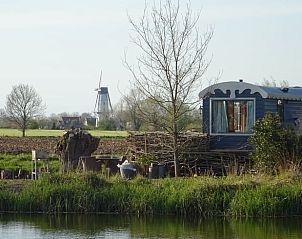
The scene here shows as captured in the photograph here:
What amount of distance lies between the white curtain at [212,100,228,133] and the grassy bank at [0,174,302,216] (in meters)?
4.96

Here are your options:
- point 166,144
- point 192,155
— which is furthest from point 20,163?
point 192,155

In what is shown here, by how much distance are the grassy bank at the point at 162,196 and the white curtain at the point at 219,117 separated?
496 centimetres

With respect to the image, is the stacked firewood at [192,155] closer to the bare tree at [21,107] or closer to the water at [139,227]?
the water at [139,227]

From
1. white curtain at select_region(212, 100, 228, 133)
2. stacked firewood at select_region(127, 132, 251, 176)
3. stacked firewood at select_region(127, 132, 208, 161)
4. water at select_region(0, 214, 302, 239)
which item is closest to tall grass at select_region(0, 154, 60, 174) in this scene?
stacked firewood at select_region(127, 132, 208, 161)

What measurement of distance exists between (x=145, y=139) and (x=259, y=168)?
470 centimetres

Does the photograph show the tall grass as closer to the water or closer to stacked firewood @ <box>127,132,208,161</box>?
stacked firewood @ <box>127,132,208,161</box>

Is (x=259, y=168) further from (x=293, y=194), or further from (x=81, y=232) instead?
(x=81, y=232)

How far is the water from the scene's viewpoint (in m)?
18.5

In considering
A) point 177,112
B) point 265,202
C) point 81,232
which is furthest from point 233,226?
point 177,112

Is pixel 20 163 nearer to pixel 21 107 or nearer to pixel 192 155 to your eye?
pixel 192 155

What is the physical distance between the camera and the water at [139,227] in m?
18.5

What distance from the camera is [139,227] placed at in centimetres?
1977

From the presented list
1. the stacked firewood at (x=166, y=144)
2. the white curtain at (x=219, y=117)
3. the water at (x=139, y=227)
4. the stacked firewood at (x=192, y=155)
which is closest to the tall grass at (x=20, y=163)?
the stacked firewood at (x=166, y=144)

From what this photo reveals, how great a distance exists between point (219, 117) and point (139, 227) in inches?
349
